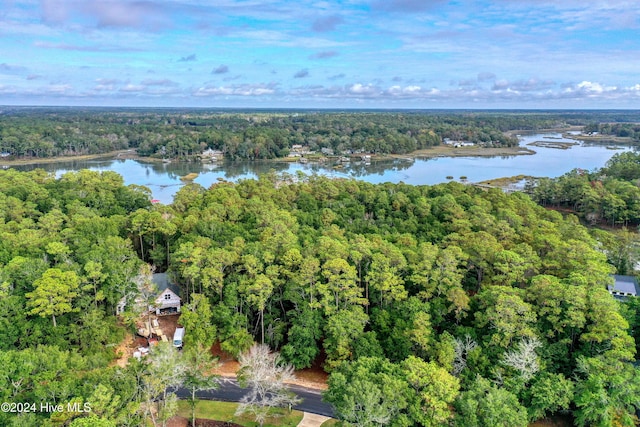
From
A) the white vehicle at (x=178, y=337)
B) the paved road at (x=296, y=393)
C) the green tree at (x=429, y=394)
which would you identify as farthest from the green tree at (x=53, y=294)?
the green tree at (x=429, y=394)

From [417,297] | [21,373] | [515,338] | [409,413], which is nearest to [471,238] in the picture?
[417,297]

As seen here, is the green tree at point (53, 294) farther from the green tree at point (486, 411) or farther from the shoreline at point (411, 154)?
the shoreline at point (411, 154)

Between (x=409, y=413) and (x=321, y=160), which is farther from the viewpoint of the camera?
(x=321, y=160)

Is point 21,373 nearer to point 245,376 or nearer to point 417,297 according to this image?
point 245,376

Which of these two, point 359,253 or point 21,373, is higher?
point 359,253

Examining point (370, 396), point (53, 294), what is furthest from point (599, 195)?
point (53, 294)

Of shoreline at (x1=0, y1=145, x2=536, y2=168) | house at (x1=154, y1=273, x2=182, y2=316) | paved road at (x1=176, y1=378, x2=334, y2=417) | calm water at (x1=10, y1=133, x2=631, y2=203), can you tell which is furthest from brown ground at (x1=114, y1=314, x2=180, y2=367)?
shoreline at (x1=0, y1=145, x2=536, y2=168)

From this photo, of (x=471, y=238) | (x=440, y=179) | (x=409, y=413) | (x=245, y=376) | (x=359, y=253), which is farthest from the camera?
(x=440, y=179)
